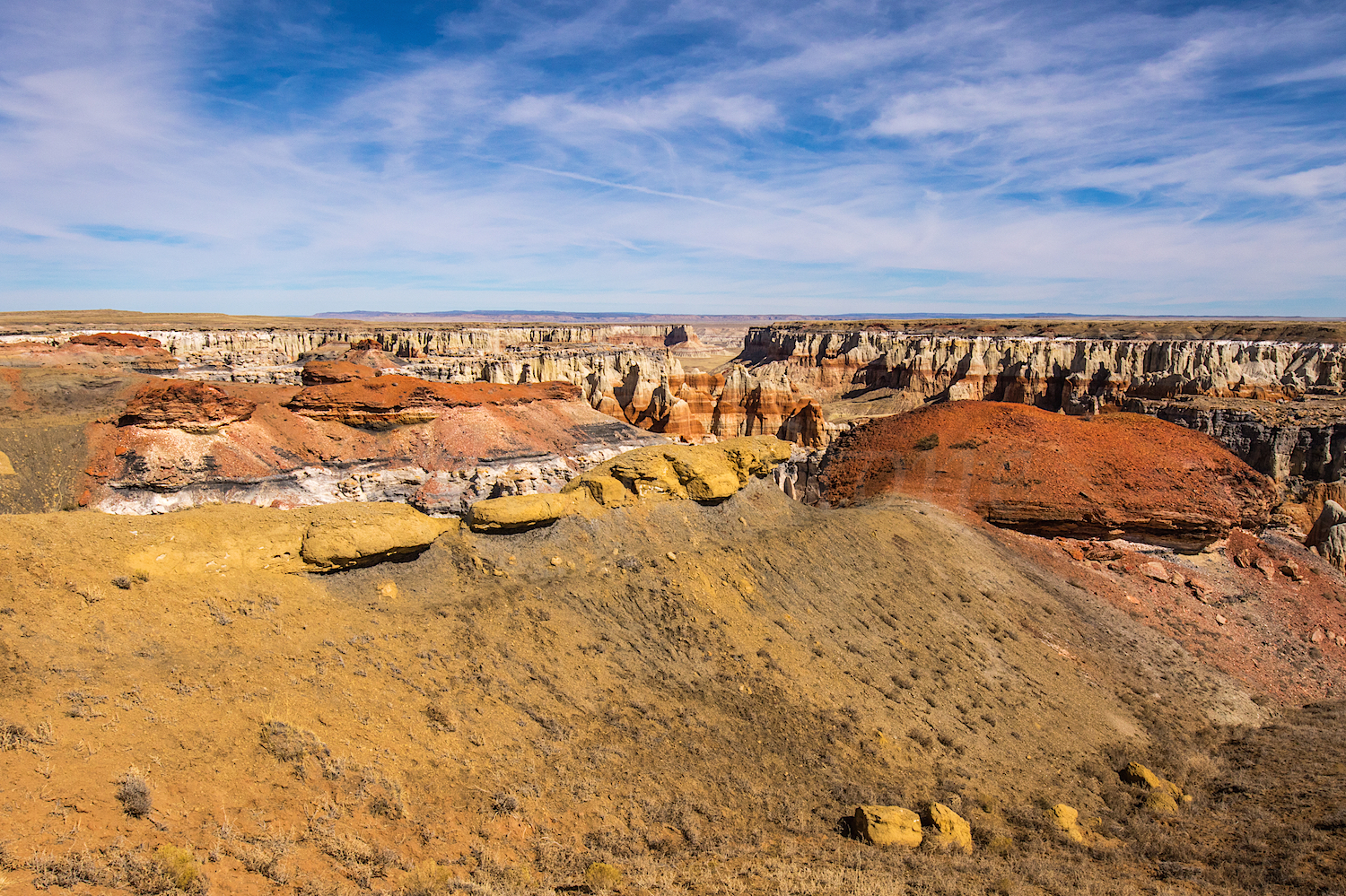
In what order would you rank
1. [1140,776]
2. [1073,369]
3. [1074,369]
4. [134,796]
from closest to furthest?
[134,796] → [1140,776] → [1074,369] → [1073,369]

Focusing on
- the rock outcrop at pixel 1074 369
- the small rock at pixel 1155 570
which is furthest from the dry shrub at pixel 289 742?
the rock outcrop at pixel 1074 369

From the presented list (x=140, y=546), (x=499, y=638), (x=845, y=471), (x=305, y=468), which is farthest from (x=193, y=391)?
(x=845, y=471)

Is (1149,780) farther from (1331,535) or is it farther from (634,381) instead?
(634,381)

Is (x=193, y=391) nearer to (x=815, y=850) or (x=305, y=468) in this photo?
(x=305, y=468)

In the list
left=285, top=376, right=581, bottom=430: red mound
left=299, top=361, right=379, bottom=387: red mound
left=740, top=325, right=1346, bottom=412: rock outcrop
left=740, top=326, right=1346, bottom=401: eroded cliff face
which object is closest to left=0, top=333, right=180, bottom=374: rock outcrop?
left=299, top=361, right=379, bottom=387: red mound

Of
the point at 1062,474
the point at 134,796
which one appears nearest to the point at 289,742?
the point at 134,796

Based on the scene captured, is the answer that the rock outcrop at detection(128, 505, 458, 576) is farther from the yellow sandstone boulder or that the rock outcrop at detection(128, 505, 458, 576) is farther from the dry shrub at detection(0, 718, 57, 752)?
the yellow sandstone boulder
